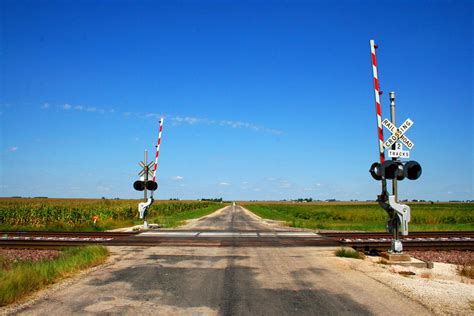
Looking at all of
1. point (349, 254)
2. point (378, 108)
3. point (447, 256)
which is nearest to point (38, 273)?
point (349, 254)

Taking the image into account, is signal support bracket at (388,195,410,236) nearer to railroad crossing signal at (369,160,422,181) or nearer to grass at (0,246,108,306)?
railroad crossing signal at (369,160,422,181)

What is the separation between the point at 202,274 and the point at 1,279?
4213mm

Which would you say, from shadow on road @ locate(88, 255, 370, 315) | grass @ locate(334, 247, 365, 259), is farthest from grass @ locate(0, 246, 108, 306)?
grass @ locate(334, 247, 365, 259)

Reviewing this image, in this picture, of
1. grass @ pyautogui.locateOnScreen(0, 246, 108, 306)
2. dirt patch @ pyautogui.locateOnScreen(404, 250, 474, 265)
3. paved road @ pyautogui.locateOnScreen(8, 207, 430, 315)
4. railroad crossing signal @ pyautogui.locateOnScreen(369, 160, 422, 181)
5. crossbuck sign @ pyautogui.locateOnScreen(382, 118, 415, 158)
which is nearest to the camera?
paved road @ pyautogui.locateOnScreen(8, 207, 430, 315)

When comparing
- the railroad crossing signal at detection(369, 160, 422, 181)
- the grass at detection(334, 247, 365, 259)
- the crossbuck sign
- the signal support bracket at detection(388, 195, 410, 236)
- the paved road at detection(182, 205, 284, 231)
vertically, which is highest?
the crossbuck sign

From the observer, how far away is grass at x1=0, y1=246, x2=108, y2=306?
7.27m

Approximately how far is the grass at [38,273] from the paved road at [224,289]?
0.48 metres

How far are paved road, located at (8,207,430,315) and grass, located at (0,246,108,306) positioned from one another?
48cm

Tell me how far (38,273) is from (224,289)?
4.11 meters

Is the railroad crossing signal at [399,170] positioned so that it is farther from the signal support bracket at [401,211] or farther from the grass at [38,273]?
the grass at [38,273]

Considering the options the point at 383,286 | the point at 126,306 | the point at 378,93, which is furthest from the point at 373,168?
the point at 126,306

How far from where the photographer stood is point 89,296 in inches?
→ 295

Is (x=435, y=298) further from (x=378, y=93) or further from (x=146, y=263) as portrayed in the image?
(x=146, y=263)

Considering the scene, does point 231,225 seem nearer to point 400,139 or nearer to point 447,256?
point 447,256
